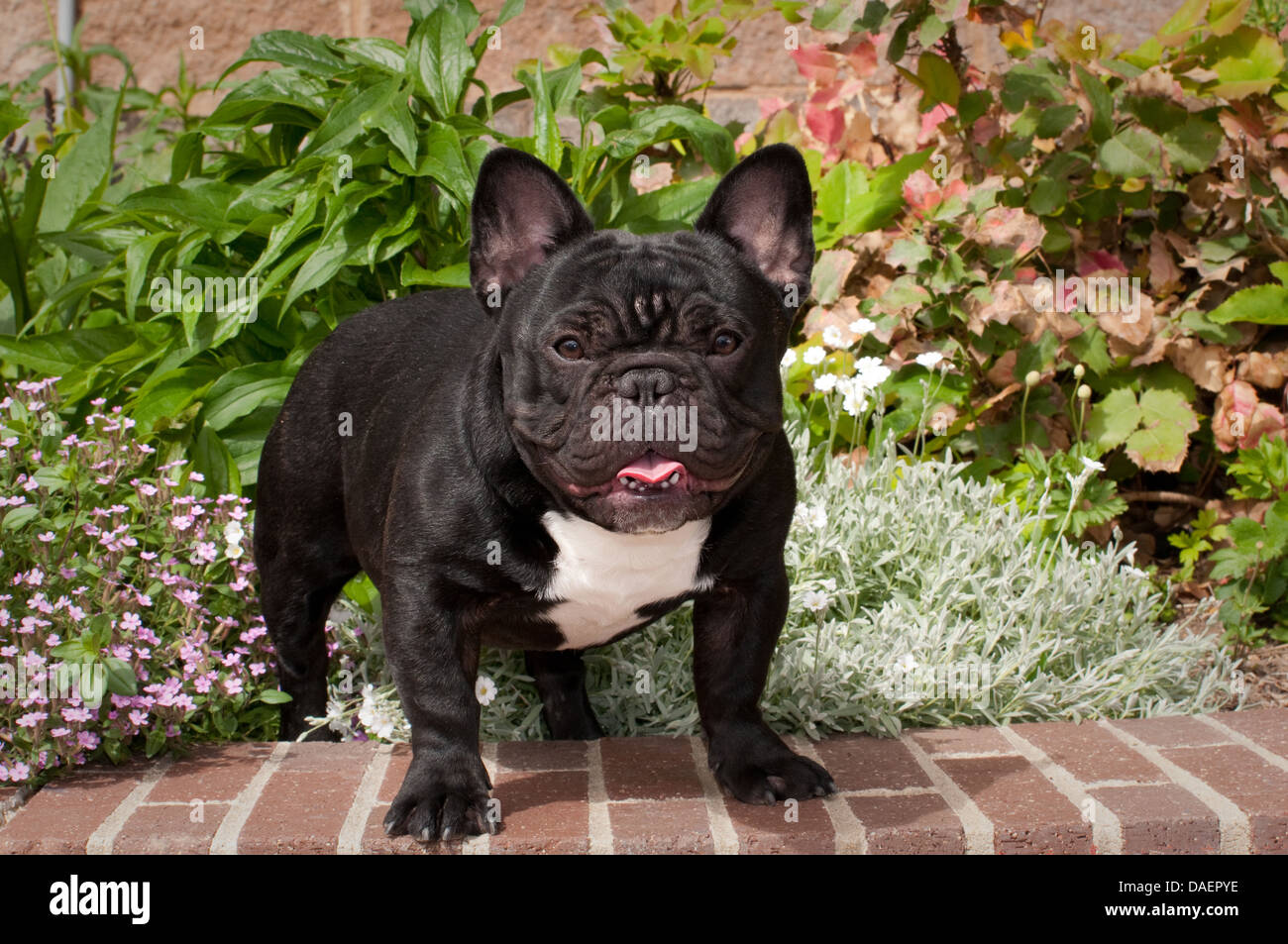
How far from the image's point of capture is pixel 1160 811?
2.75 m

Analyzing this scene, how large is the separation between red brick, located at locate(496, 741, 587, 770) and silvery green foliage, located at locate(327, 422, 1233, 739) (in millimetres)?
291

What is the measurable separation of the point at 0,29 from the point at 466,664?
4.99 meters

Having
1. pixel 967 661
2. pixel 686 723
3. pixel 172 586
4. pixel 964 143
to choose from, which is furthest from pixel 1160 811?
pixel 964 143

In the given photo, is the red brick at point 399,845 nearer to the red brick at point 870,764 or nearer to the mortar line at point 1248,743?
the red brick at point 870,764

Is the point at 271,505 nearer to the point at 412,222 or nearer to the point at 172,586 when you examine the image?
the point at 172,586

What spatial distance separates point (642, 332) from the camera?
2574mm

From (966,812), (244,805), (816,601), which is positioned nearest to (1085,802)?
(966,812)

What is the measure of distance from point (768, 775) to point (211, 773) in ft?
3.94

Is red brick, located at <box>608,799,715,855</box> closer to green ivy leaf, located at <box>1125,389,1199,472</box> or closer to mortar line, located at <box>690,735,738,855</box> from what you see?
mortar line, located at <box>690,735,738,855</box>

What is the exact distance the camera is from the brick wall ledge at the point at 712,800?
2.64 meters

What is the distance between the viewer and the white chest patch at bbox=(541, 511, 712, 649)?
8.92ft

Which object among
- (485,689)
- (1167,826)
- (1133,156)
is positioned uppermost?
(1133,156)

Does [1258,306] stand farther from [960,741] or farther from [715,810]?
[715,810]

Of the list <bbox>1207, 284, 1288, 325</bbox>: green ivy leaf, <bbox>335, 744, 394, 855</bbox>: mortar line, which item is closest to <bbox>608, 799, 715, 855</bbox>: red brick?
<bbox>335, 744, 394, 855</bbox>: mortar line
